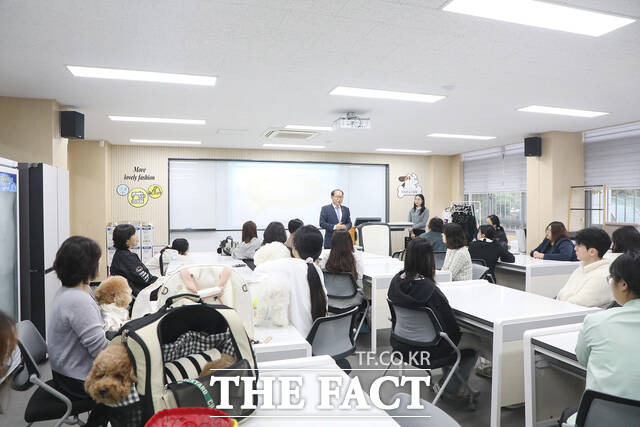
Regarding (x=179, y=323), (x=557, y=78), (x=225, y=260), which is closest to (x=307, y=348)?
(x=179, y=323)

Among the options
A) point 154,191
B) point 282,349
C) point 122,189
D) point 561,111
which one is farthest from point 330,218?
point 122,189

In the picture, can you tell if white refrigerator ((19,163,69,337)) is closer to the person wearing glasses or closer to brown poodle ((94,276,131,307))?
brown poodle ((94,276,131,307))

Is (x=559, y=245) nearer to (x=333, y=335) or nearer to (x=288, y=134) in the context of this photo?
(x=333, y=335)

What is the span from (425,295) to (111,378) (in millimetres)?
1927

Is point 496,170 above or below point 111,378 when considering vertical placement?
above

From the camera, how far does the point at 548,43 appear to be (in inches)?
121

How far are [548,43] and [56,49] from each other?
3.83m

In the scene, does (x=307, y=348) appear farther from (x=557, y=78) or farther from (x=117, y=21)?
(x=557, y=78)

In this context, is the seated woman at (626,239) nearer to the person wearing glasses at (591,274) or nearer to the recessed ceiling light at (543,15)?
the person wearing glasses at (591,274)

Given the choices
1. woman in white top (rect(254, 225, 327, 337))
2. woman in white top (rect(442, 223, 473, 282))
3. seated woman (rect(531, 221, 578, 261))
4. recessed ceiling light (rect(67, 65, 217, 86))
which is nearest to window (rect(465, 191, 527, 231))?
seated woman (rect(531, 221, 578, 261))

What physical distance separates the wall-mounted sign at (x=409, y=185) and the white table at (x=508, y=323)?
7502mm

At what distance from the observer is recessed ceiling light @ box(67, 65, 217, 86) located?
12.3 ft

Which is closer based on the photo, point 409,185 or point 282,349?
point 282,349

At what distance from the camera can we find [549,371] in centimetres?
228
